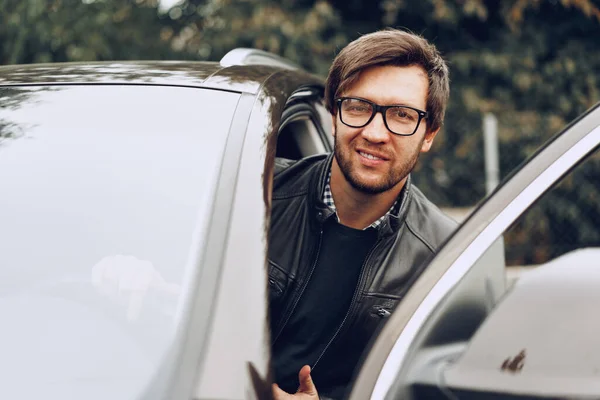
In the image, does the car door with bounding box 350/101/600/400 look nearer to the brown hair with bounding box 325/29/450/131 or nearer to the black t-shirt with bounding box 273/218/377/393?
the black t-shirt with bounding box 273/218/377/393

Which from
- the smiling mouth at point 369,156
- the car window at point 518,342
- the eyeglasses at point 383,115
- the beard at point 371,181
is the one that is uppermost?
the eyeglasses at point 383,115

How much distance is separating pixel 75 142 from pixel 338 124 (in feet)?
2.14

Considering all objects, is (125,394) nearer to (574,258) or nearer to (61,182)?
(61,182)

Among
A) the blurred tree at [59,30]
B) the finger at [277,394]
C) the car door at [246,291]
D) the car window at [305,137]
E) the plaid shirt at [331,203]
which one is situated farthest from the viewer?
the blurred tree at [59,30]

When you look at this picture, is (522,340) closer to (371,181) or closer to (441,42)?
(371,181)

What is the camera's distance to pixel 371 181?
204 cm

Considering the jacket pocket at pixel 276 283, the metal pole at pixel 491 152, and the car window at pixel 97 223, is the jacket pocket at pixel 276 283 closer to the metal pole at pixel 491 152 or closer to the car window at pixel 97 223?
the car window at pixel 97 223

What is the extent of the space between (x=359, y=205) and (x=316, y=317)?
33 centimetres

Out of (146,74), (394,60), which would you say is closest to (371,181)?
(394,60)

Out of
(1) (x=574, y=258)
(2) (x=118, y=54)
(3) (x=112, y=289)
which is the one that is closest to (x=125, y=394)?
(3) (x=112, y=289)

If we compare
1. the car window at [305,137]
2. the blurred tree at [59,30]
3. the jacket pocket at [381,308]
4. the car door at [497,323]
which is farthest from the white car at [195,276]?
the blurred tree at [59,30]

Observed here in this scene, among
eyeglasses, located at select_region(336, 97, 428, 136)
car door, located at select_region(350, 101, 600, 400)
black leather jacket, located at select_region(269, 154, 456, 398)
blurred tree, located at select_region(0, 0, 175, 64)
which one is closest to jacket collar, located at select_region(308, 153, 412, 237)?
black leather jacket, located at select_region(269, 154, 456, 398)

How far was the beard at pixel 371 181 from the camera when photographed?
202cm

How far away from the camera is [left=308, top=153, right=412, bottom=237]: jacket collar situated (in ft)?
6.61
